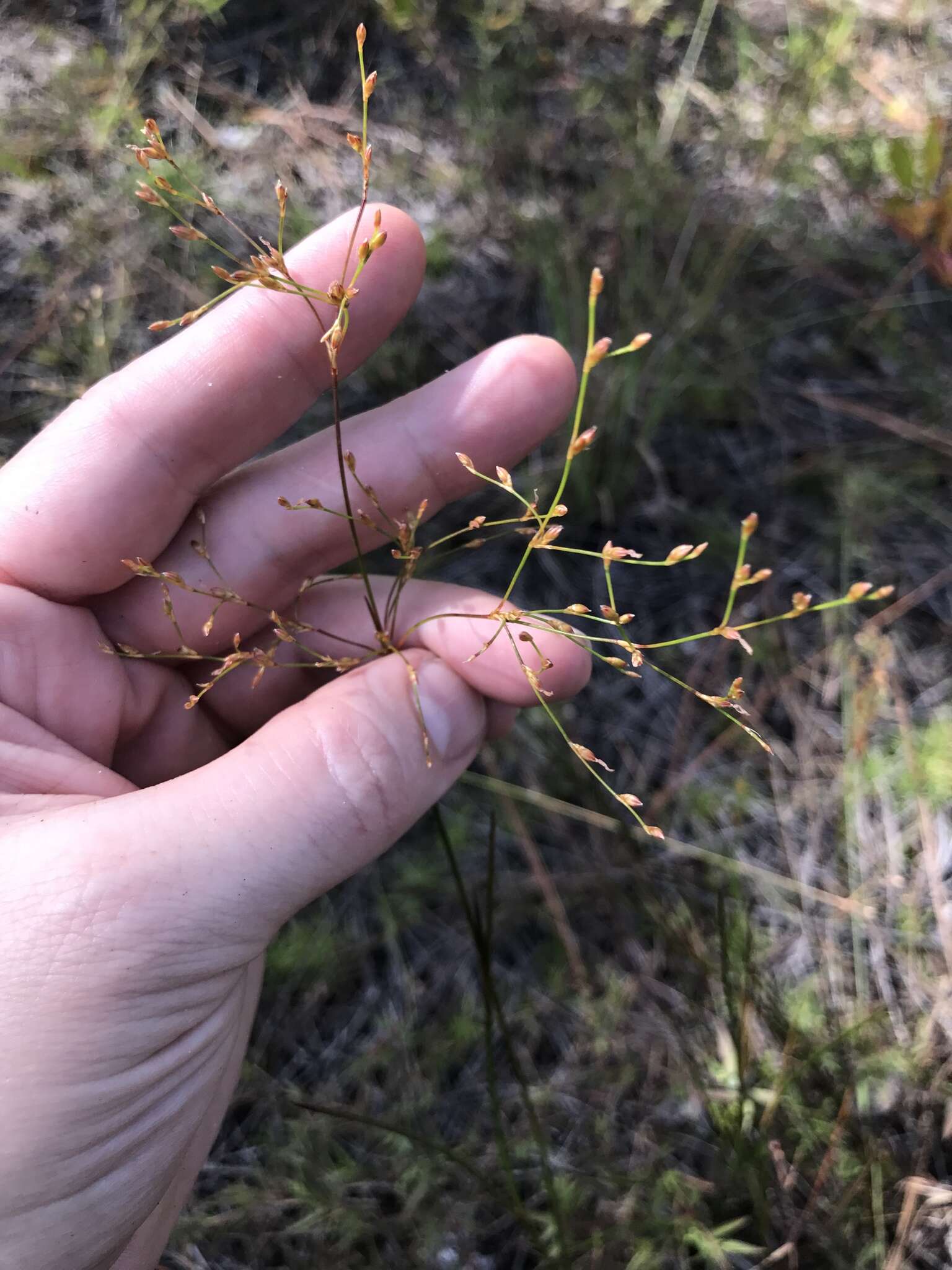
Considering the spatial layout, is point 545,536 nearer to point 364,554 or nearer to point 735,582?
point 735,582

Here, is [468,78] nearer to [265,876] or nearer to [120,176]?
[120,176]

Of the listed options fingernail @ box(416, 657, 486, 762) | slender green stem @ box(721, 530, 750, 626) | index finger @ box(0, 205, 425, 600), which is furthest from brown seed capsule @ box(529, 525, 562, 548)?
index finger @ box(0, 205, 425, 600)

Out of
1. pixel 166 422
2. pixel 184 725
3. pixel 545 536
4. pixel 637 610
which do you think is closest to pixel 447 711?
pixel 545 536

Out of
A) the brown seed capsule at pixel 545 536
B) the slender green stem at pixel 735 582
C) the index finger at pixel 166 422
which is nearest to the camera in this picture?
the slender green stem at pixel 735 582

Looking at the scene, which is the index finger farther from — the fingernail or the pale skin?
the fingernail

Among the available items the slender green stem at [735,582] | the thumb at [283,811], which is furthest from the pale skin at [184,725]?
the slender green stem at [735,582]

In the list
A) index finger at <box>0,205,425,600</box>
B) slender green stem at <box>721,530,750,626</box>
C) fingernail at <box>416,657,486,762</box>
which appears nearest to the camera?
slender green stem at <box>721,530,750,626</box>

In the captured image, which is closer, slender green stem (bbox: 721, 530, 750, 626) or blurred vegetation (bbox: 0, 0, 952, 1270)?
slender green stem (bbox: 721, 530, 750, 626)

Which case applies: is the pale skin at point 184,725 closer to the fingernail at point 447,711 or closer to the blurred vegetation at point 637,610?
the fingernail at point 447,711

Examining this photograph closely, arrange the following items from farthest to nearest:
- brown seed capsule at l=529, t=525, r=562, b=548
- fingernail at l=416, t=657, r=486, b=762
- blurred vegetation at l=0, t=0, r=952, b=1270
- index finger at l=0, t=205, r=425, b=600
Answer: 1. blurred vegetation at l=0, t=0, r=952, b=1270
2. index finger at l=0, t=205, r=425, b=600
3. fingernail at l=416, t=657, r=486, b=762
4. brown seed capsule at l=529, t=525, r=562, b=548
